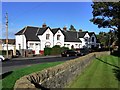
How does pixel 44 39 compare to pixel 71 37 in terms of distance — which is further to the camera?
pixel 71 37

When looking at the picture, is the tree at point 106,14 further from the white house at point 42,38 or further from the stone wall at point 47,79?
the stone wall at point 47,79

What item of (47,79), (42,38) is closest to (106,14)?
(42,38)

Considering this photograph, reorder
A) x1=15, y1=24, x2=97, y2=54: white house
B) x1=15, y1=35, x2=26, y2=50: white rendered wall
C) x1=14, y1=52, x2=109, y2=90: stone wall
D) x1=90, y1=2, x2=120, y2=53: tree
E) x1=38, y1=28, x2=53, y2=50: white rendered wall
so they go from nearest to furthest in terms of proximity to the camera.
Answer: x1=14, y1=52, x2=109, y2=90: stone wall < x1=90, y1=2, x2=120, y2=53: tree < x1=15, y1=35, x2=26, y2=50: white rendered wall < x1=15, y1=24, x2=97, y2=54: white house < x1=38, y1=28, x2=53, y2=50: white rendered wall

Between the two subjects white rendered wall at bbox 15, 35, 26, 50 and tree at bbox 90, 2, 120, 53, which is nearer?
tree at bbox 90, 2, 120, 53

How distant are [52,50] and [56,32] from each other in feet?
35.8

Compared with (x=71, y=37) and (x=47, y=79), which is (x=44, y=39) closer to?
(x=71, y=37)

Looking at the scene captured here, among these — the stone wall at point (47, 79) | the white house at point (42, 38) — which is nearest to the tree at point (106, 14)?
the white house at point (42, 38)

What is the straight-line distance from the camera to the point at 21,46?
69.2 m

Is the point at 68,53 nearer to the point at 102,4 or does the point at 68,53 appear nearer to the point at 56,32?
the point at 102,4

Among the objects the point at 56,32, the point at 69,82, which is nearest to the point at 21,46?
the point at 56,32

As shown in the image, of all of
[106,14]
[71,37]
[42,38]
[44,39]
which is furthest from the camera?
[71,37]

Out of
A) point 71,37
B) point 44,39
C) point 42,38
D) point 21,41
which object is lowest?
point 21,41

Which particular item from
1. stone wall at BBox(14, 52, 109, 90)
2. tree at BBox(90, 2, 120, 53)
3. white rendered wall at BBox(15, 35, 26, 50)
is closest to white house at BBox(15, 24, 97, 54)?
white rendered wall at BBox(15, 35, 26, 50)

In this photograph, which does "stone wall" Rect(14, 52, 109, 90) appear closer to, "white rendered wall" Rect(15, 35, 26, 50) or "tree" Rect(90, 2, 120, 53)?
"tree" Rect(90, 2, 120, 53)
